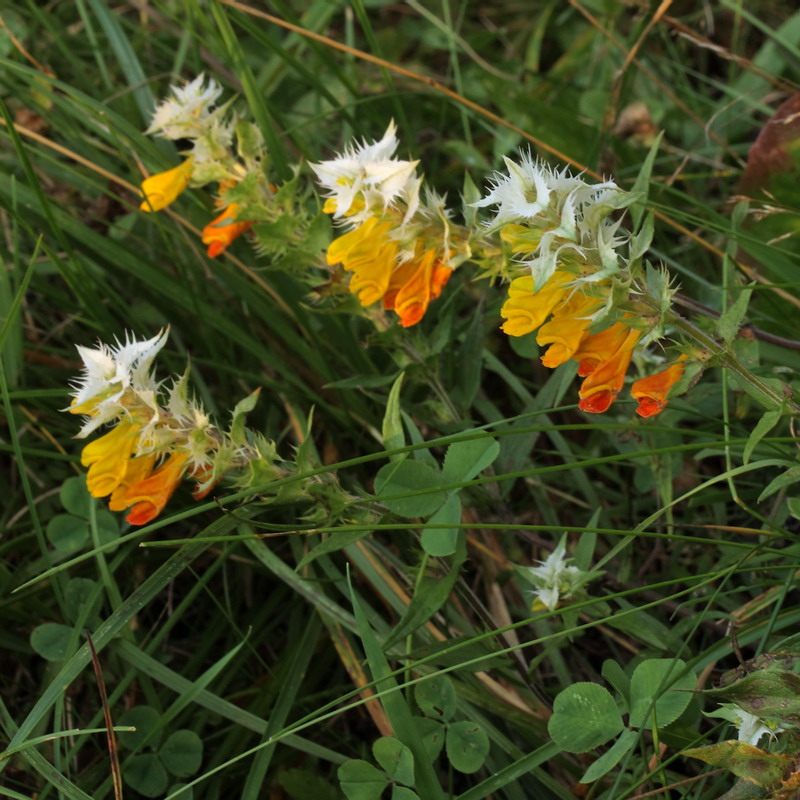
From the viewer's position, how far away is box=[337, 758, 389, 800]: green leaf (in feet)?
3.98

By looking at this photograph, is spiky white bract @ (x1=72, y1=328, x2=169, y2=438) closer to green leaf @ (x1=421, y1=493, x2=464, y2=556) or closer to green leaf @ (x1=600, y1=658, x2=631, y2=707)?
green leaf @ (x1=421, y1=493, x2=464, y2=556)

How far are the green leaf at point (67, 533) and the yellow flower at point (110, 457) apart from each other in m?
0.39

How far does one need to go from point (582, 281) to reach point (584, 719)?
56cm

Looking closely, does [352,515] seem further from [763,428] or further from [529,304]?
[763,428]

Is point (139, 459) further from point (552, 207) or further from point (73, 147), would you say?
point (73, 147)

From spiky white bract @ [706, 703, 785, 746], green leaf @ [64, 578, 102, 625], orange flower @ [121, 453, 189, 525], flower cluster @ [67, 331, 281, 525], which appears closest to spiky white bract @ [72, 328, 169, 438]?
flower cluster @ [67, 331, 281, 525]

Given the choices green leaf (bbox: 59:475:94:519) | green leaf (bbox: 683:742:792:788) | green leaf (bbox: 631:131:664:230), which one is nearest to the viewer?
green leaf (bbox: 683:742:792:788)

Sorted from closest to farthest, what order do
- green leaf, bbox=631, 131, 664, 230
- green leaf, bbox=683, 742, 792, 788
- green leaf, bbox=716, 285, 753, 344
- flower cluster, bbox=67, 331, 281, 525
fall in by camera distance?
green leaf, bbox=683, 742, 792, 788, green leaf, bbox=716, 285, 753, 344, flower cluster, bbox=67, 331, 281, 525, green leaf, bbox=631, 131, 664, 230

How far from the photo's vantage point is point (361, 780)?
122cm

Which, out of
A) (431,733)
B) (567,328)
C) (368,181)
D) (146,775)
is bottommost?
(146,775)

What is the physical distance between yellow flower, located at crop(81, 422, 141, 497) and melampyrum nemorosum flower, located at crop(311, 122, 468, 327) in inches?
14.6

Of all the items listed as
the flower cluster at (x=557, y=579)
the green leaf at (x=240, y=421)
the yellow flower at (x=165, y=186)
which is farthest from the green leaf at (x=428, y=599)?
the yellow flower at (x=165, y=186)

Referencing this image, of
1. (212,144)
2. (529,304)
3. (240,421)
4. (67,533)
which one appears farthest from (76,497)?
(529,304)

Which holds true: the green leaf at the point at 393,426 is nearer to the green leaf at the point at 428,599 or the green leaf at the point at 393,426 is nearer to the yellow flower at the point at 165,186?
the green leaf at the point at 428,599
